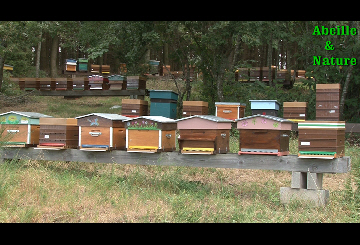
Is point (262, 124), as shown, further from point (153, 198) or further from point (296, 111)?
point (296, 111)

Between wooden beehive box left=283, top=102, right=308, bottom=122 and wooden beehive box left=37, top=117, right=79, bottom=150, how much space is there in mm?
5512

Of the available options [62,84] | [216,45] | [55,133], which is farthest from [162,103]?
[62,84]

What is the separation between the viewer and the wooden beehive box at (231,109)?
10148 mm

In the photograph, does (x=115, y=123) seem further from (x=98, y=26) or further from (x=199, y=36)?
(x=98, y=26)

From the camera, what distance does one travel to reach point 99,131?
723 centimetres

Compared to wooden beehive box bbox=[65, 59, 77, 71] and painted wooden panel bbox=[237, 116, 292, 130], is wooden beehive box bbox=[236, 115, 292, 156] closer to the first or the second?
painted wooden panel bbox=[237, 116, 292, 130]

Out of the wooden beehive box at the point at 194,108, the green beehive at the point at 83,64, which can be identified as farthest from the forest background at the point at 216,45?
the green beehive at the point at 83,64

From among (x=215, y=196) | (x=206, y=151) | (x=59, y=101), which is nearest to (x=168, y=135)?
(x=206, y=151)

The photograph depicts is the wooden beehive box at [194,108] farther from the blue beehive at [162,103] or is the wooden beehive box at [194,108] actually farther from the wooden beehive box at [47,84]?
the wooden beehive box at [47,84]

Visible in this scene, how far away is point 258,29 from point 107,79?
21.9 ft

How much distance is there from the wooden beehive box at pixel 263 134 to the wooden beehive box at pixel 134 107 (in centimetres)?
541

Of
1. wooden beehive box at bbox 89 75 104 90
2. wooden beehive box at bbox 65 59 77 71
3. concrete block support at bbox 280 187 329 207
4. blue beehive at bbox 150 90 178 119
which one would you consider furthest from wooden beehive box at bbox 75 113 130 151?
wooden beehive box at bbox 65 59 77 71

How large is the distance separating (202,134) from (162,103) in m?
5.49

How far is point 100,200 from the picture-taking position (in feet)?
19.4
